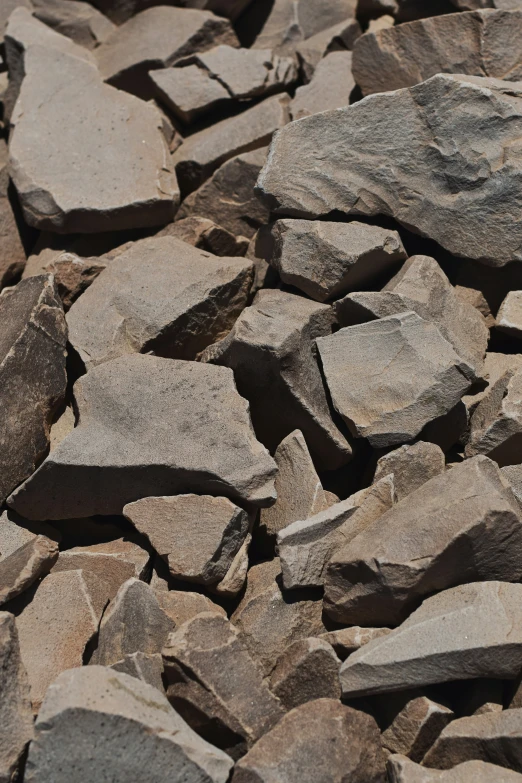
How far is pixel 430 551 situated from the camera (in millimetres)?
2211

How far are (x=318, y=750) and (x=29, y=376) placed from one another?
1.50m

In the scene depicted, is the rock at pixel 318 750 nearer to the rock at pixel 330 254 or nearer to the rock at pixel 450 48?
the rock at pixel 330 254

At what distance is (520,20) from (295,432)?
1.95 m

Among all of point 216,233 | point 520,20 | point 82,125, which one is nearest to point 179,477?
point 216,233

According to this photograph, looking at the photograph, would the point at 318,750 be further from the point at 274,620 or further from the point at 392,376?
the point at 392,376

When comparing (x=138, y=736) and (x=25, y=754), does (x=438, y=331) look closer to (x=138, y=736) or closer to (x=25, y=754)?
(x=138, y=736)

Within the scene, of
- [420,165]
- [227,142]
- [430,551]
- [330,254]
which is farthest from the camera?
[227,142]

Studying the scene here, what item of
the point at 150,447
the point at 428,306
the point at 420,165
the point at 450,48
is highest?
the point at 450,48

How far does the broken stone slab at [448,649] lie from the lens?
82.0 inches

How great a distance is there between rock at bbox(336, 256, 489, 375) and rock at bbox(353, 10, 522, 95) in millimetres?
952

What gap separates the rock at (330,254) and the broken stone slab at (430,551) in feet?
2.87

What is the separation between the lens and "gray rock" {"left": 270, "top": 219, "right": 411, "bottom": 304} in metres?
2.90

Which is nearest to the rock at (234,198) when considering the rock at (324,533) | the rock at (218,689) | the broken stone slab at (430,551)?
the rock at (324,533)

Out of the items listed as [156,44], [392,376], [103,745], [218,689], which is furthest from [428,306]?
[156,44]
